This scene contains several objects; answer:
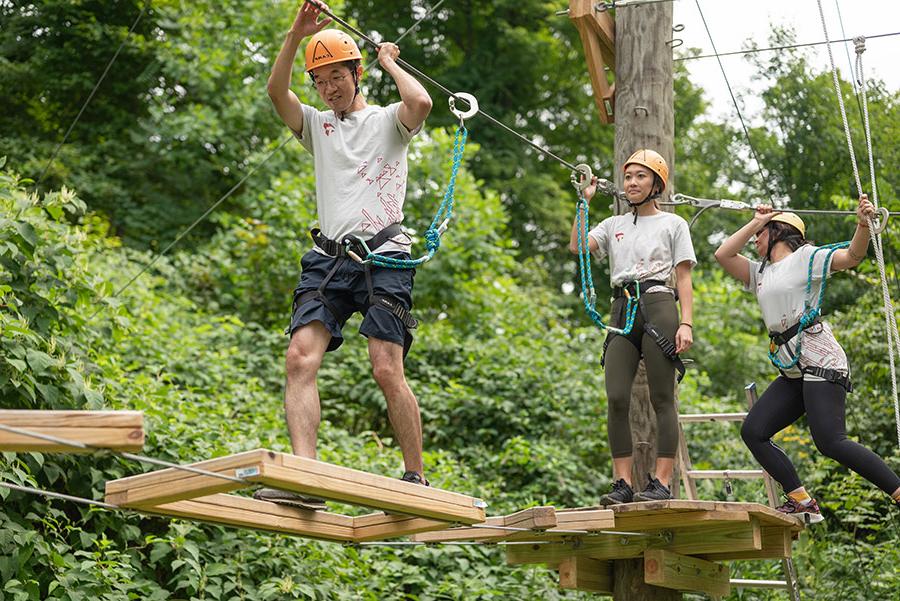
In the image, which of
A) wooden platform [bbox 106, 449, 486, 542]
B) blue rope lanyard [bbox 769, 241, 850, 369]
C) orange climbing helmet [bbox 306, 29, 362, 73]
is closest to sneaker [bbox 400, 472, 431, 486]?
wooden platform [bbox 106, 449, 486, 542]

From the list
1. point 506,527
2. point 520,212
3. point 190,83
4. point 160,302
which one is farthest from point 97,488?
point 520,212

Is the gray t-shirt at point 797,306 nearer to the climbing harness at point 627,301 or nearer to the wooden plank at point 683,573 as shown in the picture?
the climbing harness at point 627,301

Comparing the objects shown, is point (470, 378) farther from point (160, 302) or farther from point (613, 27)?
point (613, 27)

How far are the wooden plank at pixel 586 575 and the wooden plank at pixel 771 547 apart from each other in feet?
1.92

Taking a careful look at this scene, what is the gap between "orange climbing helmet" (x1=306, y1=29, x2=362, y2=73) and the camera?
15.0ft

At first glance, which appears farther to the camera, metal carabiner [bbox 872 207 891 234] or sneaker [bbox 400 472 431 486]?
metal carabiner [bbox 872 207 891 234]

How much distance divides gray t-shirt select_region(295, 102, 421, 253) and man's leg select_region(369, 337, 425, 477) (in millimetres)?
404

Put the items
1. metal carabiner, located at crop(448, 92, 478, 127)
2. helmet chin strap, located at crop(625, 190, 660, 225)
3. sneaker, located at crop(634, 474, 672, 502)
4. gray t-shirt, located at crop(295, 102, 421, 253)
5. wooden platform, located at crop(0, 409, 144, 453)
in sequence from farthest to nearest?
helmet chin strap, located at crop(625, 190, 660, 225), sneaker, located at crop(634, 474, 672, 502), metal carabiner, located at crop(448, 92, 478, 127), gray t-shirt, located at crop(295, 102, 421, 253), wooden platform, located at crop(0, 409, 144, 453)

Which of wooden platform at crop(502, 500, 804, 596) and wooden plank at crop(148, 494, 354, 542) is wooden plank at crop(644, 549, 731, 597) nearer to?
wooden platform at crop(502, 500, 804, 596)

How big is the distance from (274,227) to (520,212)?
281 inches

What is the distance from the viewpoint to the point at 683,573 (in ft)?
19.5

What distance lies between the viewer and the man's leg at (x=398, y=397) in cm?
461

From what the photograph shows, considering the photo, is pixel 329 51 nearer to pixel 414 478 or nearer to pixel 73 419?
pixel 414 478

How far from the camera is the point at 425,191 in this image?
12578 millimetres
